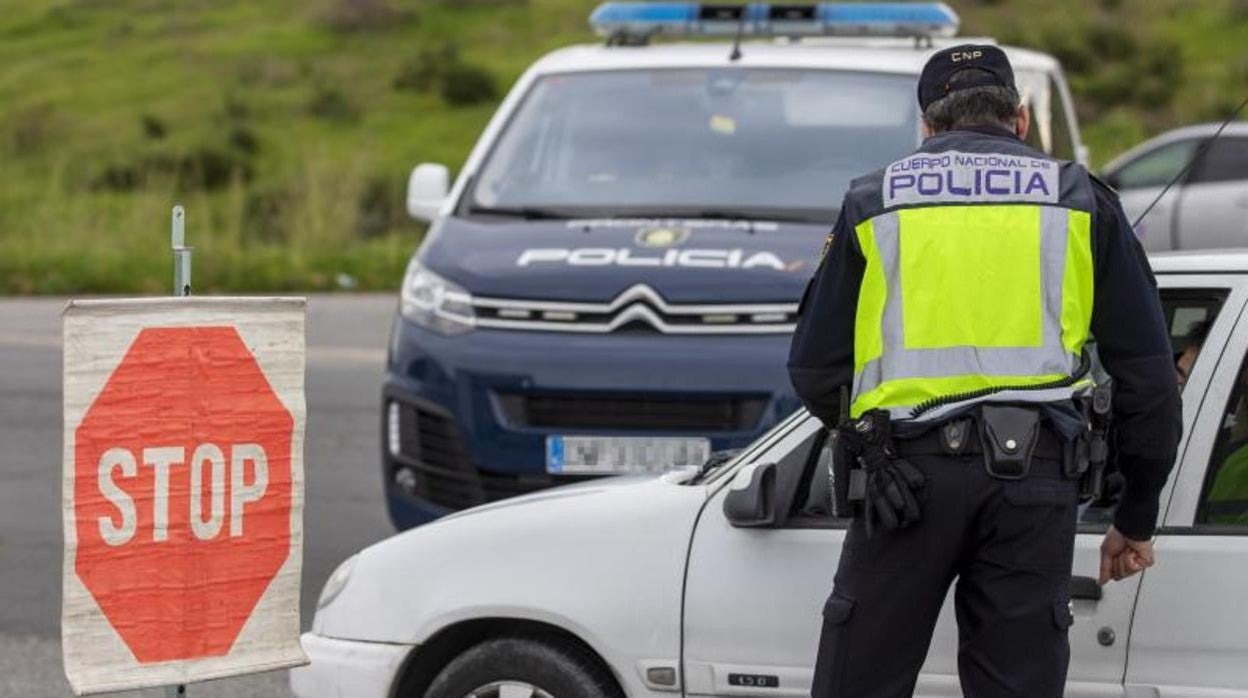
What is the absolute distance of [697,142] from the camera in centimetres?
902

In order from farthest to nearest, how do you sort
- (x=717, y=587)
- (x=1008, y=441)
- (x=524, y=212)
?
(x=524, y=212), (x=717, y=587), (x=1008, y=441)

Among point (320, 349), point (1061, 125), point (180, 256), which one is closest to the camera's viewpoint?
point (180, 256)

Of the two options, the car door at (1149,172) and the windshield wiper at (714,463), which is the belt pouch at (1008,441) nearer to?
the windshield wiper at (714,463)

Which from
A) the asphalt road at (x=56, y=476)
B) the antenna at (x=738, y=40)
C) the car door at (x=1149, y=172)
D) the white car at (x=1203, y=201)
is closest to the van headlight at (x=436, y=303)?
the asphalt road at (x=56, y=476)

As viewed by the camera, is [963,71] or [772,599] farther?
[772,599]

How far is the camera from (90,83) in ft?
190

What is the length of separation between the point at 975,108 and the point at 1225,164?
15176 millimetres

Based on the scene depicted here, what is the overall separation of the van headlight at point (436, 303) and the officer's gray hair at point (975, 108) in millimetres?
3626

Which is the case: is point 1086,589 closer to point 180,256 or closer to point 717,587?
point 717,587

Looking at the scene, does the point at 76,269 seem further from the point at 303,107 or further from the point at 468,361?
the point at 303,107

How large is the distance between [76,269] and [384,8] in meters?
44.2

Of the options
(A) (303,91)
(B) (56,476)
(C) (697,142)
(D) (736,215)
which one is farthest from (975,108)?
(A) (303,91)

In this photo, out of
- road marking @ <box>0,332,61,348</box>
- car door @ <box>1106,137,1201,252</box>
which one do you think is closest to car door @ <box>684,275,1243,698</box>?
road marking @ <box>0,332,61,348</box>

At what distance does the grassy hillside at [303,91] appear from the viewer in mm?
26000
